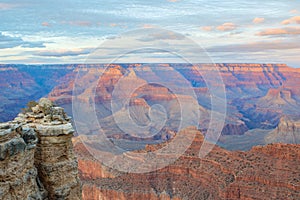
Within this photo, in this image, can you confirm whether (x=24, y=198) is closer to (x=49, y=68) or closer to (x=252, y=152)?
(x=252, y=152)

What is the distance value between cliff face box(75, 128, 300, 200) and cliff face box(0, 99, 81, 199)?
73.9 feet

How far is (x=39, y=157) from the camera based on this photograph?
8.14m

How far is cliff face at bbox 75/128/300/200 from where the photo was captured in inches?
1146

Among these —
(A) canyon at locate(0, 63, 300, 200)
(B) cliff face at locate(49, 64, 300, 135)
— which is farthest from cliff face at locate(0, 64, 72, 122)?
(A) canyon at locate(0, 63, 300, 200)

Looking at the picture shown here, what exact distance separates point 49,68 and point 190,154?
480 feet

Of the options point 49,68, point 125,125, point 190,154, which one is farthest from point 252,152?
point 49,68

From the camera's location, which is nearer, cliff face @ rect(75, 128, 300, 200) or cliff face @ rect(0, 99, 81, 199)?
cliff face @ rect(0, 99, 81, 199)

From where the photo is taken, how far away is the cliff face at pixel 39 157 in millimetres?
6770

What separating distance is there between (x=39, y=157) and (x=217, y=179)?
2715cm

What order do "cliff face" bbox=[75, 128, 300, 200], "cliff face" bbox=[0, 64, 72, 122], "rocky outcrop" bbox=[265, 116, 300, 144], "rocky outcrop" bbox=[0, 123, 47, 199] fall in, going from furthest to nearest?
1. "cliff face" bbox=[0, 64, 72, 122]
2. "rocky outcrop" bbox=[265, 116, 300, 144]
3. "cliff face" bbox=[75, 128, 300, 200]
4. "rocky outcrop" bbox=[0, 123, 47, 199]

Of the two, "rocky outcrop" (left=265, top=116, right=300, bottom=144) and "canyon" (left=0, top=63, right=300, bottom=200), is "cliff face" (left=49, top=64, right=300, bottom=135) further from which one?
"rocky outcrop" (left=265, top=116, right=300, bottom=144)

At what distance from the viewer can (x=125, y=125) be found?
7219 cm

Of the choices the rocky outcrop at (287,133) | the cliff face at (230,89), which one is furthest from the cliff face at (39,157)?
the rocky outcrop at (287,133)

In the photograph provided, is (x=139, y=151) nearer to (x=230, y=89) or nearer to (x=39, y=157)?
(x=39, y=157)
